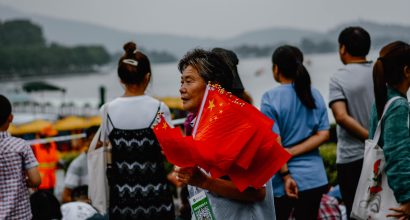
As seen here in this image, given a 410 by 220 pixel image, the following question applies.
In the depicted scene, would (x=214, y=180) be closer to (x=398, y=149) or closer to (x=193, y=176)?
(x=193, y=176)

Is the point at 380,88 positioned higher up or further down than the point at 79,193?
higher up

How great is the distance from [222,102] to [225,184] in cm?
29

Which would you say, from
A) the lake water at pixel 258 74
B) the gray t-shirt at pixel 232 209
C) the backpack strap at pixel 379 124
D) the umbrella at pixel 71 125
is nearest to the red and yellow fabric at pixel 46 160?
the lake water at pixel 258 74

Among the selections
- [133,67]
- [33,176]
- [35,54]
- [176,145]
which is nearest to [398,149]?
[176,145]

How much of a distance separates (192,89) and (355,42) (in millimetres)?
1724

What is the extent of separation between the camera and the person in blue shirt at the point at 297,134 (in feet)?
9.62

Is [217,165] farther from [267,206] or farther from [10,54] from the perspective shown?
[10,54]

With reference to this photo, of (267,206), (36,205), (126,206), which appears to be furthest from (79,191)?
(267,206)

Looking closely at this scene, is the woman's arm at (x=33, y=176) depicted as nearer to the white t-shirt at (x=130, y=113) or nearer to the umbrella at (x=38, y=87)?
the white t-shirt at (x=130, y=113)

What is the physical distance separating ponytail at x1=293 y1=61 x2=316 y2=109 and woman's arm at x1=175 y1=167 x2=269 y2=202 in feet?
4.29

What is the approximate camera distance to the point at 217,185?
1712mm

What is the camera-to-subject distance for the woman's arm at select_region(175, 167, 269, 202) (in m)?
1.66

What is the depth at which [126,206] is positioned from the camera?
2949 mm

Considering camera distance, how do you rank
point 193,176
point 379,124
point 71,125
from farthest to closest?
point 71,125
point 379,124
point 193,176
